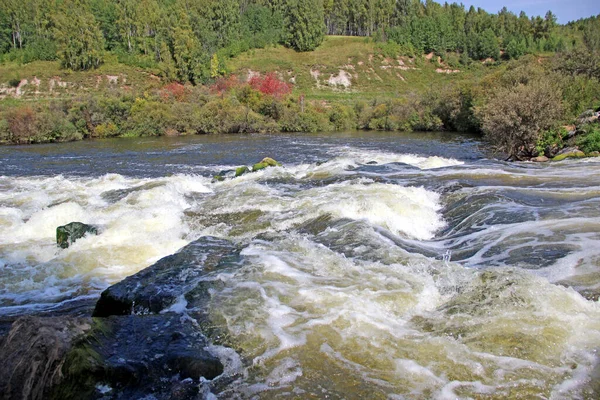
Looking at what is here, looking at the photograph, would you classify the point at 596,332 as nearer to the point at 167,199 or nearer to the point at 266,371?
the point at 266,371

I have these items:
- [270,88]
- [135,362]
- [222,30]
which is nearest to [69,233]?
[135,362]

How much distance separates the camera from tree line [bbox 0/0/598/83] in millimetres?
76438

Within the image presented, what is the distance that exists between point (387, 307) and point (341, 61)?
284ft

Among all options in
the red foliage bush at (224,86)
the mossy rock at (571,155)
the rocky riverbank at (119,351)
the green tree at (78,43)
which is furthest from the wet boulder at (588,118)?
the green tree at (78,43)

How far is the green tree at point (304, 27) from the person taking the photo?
316ft

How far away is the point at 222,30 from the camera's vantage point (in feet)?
313

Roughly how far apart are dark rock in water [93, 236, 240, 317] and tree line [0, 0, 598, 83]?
222ft

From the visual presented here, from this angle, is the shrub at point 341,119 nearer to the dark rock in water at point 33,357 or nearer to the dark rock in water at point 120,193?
the dark rock in water at point 120,193

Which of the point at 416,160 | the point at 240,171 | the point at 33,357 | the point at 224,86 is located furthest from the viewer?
the point at 224,86

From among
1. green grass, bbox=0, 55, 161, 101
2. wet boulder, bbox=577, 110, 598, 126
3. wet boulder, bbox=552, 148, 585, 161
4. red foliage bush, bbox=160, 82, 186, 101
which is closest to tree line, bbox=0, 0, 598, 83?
green grass, bbox=0, 55, 161, 101

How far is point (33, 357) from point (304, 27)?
100421 millimetres

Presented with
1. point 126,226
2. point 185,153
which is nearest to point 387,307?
point 126,226

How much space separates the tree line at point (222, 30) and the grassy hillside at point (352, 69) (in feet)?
13.0

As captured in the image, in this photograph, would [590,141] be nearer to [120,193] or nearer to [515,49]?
[120,193]
